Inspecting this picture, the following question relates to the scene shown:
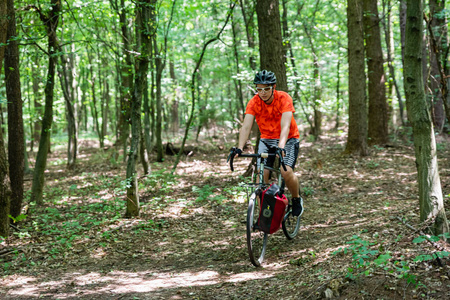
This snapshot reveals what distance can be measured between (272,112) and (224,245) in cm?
233

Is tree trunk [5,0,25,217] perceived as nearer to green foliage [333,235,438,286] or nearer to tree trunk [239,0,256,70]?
green foliage [333,235,438,286]

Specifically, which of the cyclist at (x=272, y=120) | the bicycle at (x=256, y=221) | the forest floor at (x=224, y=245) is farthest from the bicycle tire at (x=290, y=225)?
the cyclist at (x=272, y=120)

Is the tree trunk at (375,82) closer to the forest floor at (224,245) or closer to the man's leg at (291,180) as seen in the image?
the forest floor at (224,245)

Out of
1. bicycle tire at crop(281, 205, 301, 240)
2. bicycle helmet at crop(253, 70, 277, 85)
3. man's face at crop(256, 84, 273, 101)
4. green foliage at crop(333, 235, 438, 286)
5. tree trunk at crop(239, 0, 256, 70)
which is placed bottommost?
bicycle tire at crop(281, 205, 301, 240)

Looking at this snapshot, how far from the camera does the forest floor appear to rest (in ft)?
11.2

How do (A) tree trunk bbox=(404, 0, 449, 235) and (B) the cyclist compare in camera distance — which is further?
(B) the cyclist

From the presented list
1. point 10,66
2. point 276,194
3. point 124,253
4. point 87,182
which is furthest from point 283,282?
point 87,182

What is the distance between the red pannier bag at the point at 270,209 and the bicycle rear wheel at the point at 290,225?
0.67 m

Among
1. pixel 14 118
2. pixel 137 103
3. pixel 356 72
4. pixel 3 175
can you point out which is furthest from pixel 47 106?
pixel 356 72

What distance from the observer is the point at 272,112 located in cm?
506

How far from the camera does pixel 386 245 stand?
3.87 metres

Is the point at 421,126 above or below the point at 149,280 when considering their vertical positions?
above

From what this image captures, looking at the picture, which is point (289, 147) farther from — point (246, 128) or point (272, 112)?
point (246, 128)

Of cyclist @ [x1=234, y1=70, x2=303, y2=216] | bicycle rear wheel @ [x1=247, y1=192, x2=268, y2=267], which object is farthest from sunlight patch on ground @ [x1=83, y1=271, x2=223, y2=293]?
cyclist @ [x1=234, y1=70, x2=303, y2=216]
